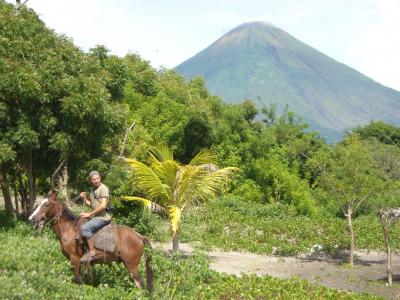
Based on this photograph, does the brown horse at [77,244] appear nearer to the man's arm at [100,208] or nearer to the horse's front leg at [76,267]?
the horse's front leg at [76,267]

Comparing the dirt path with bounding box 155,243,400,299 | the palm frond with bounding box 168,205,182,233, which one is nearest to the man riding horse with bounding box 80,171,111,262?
the palm frond with bounding box 168,205,182,233

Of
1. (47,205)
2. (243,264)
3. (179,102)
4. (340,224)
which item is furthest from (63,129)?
(179,102)

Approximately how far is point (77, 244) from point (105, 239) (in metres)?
0.67

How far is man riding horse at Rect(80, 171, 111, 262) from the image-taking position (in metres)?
10.5

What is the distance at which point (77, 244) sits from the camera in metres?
10.9

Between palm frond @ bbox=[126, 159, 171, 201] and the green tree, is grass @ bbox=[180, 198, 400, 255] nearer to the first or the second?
the green tree

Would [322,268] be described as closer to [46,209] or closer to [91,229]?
[91,229]

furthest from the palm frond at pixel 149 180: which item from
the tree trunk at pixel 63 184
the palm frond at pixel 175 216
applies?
the tree trunk at pixel 63 184

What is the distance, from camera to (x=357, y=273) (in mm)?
20031

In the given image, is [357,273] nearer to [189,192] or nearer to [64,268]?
[189,192]

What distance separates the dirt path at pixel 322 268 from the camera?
17.7 metres

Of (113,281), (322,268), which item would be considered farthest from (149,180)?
(322,268)

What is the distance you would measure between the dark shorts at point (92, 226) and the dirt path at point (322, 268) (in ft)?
23.5

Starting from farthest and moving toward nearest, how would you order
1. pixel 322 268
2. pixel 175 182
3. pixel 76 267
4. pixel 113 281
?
pixel 322 268 → pixel 175 182 → pixel 113 281 → pixel 76 267
